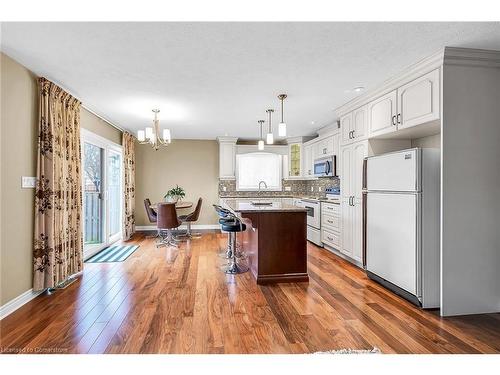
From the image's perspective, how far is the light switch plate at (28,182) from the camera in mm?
2830

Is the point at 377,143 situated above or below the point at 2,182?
above

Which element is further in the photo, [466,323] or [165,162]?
[165,162]

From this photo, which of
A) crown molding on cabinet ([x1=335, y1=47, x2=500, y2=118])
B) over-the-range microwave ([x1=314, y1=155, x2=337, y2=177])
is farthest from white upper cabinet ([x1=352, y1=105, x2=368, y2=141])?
over-the-range microwave ([x1=314, y1=155, x2=337, y2=177])

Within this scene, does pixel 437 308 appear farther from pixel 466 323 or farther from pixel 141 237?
pixel 141 237

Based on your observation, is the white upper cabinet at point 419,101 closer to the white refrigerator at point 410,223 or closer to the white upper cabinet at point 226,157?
the white refrigerator at point 410,223

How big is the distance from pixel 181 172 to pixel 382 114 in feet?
17.3

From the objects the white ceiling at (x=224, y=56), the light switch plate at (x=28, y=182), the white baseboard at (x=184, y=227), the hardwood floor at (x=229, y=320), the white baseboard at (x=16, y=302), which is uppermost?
the white ceiling at (x=224, y=56)

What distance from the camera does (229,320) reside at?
2494 millimetres

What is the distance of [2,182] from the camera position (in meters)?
2.53

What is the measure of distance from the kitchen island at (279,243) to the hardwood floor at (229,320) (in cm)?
18

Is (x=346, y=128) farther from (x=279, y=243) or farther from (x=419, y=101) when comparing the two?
(x=279, y=243)

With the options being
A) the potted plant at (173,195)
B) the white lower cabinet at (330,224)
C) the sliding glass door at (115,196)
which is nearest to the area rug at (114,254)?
the sliding glass door at (115,196)
